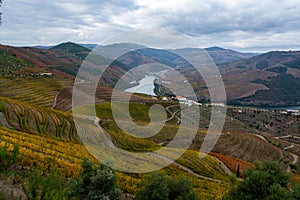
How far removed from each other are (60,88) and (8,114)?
77.5 metres

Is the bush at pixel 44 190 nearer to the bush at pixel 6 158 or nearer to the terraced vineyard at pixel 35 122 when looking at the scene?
the bush at pixel 6 158

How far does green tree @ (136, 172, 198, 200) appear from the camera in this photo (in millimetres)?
20266

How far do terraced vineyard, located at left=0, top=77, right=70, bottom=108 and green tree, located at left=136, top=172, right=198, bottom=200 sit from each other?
73406 mm

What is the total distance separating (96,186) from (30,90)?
92.7 meters

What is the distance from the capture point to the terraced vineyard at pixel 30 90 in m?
87.2

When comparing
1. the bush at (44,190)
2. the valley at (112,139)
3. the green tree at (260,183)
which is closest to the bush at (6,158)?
the valley at (112,139)

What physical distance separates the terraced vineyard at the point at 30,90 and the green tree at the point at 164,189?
7341 centimetres

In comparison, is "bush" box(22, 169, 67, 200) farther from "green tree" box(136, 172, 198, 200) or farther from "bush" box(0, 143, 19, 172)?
"green tree" box(136, 172, 198, 200)

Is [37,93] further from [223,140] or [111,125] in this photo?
[223,140]

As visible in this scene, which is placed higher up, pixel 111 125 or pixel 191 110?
pixel 111 125

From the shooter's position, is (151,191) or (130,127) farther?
(130,127)

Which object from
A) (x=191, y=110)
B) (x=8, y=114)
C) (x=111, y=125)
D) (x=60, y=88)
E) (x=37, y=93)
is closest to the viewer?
(x=8, y=114)

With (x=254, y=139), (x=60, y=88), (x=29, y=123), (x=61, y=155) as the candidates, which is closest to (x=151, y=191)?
(x=61, y=155)

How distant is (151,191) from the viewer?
67.5 ft
